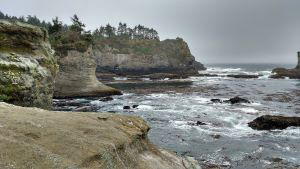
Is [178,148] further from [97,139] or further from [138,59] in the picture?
[138,59]

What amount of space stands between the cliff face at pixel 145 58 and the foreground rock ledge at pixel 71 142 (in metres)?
114

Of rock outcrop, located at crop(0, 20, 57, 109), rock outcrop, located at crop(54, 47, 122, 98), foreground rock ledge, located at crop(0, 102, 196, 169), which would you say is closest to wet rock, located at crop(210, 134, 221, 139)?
foreground rock ledge, located at crop(0, 102, 196, 169)

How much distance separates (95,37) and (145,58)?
24.4 meters

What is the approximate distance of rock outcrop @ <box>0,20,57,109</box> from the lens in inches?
1070

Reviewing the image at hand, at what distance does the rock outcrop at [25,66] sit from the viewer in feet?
89.2

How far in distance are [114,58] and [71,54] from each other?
73.7 meters

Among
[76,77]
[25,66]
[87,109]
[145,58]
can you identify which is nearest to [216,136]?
[25,66]

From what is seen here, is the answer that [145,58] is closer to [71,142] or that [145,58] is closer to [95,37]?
[95,37]

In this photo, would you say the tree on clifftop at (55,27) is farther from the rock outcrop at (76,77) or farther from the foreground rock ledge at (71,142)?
the foreground rock ledge at (71,142)

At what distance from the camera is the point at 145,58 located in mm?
134875

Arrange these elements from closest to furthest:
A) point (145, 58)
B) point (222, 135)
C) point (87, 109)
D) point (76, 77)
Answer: point (222, 135), point (87, 109), point (76, 77), point (145, 58)

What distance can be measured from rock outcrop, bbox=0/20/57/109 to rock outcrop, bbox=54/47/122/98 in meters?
18.4

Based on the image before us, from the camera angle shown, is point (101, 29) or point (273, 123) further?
point (101, 29)

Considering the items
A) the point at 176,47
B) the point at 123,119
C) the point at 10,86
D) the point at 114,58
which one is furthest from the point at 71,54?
the point at 176,47
